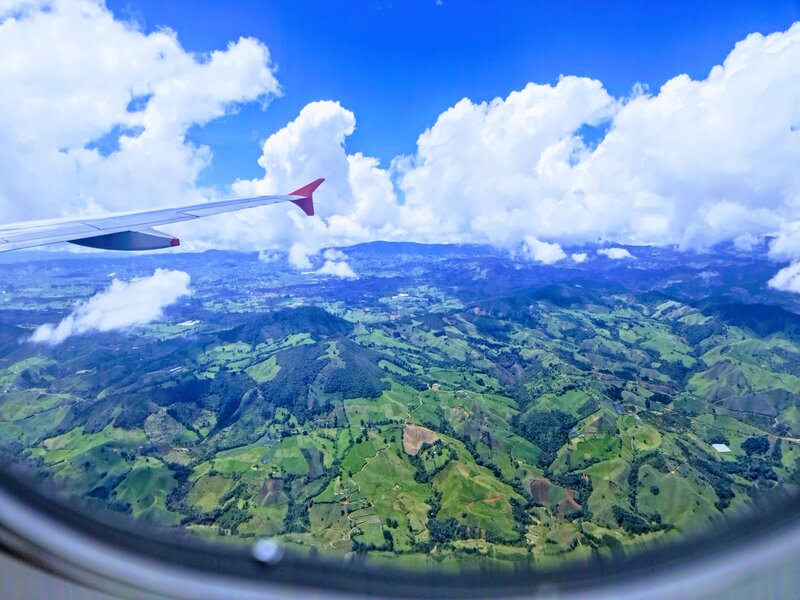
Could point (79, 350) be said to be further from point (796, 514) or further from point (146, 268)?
point (796, 514)

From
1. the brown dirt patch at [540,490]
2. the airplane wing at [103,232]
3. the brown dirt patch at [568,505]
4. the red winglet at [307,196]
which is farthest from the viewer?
the brown dirt patch at [540,490]

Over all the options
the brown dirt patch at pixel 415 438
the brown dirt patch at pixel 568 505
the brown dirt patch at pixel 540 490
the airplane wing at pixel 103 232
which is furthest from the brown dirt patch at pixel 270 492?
the airplane wing at pixel 103 232

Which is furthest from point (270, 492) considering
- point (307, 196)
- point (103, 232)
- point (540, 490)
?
point (103, 232)

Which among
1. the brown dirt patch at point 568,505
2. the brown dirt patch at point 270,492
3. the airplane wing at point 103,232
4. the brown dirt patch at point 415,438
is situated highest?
the airplane wing at point 103,232

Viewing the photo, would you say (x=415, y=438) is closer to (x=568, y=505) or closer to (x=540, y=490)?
(x=540, y=490)

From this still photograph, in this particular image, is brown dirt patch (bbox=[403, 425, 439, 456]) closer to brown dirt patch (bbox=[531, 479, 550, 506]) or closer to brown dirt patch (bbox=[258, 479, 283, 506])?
brown dirt patch (bbox=[531, 479, 550, 506])

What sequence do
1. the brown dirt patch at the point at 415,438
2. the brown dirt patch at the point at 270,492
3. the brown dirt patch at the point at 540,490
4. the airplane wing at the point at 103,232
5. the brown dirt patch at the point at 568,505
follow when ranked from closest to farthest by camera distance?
the airplane wing at the point at 103,232 → the brown dirt patch at the point at 270,492 → the brown dirt patch at the point at 568,505 → the brown dirt patch at the point at 540,490 → the brown dirt patch at the point at 415,438

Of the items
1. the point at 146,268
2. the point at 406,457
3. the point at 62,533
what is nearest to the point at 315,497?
the point at 406,457

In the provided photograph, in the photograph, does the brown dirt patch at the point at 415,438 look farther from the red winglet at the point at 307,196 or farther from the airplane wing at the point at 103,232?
→ the airplane wing at the point at 103,232
